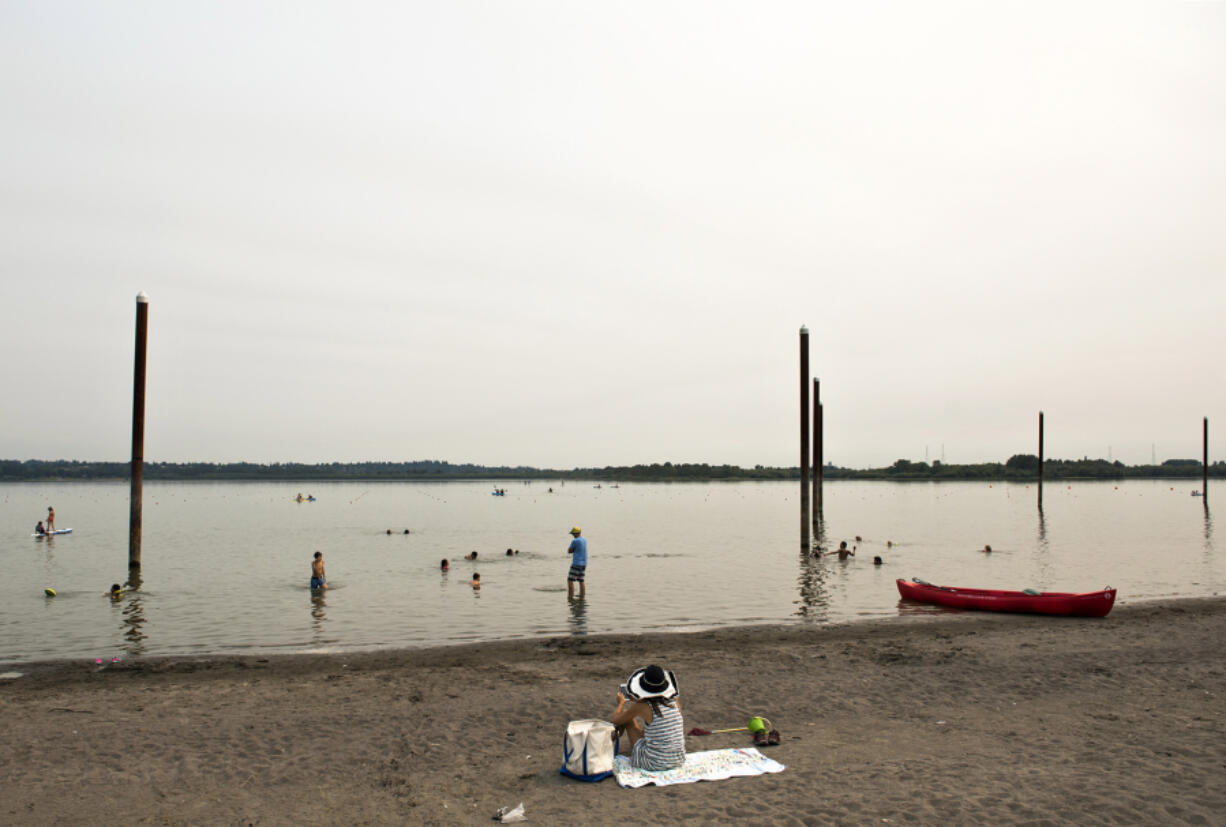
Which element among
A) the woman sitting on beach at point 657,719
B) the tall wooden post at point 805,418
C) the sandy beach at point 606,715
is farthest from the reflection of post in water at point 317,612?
the tall wooden post at point 805,418

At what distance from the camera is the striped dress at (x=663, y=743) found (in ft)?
26.4

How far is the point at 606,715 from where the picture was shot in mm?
10945

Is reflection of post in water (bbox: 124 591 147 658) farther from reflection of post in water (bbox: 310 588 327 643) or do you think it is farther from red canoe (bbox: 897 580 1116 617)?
red canoe (bbox: 897 580 1116 617)

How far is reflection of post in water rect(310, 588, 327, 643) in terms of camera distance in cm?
1927

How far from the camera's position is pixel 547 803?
297 inches

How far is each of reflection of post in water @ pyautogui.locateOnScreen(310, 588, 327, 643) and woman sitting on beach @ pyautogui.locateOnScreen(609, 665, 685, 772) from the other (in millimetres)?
12295

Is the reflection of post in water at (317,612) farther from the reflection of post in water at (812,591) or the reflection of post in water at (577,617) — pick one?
the reflection of post in water at (812,591)

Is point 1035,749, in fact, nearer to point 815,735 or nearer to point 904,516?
point 815,735

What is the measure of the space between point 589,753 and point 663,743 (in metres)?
0.74

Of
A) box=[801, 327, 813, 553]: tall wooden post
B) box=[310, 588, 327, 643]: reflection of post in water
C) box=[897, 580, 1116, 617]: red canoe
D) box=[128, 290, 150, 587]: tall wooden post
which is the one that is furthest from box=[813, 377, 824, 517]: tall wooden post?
box=[128, 290, 150, 587]: tall wooden post

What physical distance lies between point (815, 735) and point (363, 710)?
597 cm

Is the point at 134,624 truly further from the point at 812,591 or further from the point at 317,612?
the point at 812,591

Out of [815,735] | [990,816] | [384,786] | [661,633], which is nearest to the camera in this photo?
[990,816]

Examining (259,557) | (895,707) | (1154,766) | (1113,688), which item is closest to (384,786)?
(895,707)
